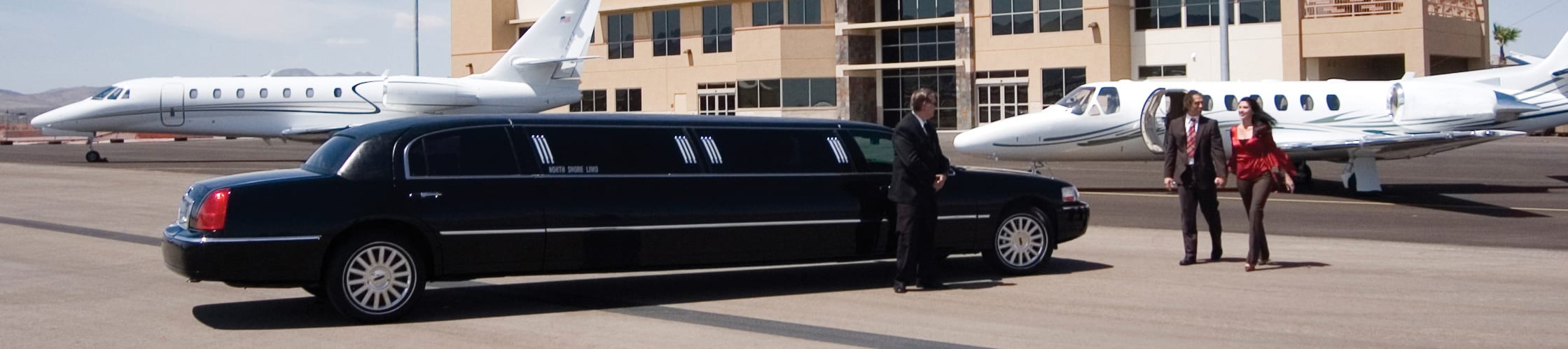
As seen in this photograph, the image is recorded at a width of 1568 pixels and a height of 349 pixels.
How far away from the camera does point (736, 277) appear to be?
1152cm

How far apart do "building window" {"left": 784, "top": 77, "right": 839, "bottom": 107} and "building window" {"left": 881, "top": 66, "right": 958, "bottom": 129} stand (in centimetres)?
223

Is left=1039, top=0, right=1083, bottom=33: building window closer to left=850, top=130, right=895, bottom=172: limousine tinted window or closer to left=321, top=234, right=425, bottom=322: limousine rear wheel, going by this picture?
left=850, top=130, right=895, bottom=172: limousine tinted window

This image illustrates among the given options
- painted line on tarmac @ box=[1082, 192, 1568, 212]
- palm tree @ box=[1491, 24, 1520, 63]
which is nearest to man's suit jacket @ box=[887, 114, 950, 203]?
painted line on tarmac @ box=[1082, 192, 1568, 212]

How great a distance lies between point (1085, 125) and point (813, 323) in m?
13.9

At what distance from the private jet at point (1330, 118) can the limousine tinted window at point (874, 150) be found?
1047 centimetres

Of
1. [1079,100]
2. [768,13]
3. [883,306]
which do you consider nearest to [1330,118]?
[1079,100]

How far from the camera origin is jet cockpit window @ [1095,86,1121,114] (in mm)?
22156

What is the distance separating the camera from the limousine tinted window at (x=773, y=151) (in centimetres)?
1030

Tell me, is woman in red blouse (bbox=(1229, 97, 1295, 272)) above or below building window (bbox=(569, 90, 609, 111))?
below

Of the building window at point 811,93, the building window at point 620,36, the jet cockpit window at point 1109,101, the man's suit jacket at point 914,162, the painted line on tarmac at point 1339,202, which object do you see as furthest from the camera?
the building window at point 620,36

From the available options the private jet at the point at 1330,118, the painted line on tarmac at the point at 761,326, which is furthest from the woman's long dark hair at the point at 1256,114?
the private jet at the point at 1330,118

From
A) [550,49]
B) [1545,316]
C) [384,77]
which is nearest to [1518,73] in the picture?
[1545,316]

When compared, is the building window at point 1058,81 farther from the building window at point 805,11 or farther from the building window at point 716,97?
the building window at point 716,97

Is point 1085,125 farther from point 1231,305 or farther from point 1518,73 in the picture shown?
point 1231,305
